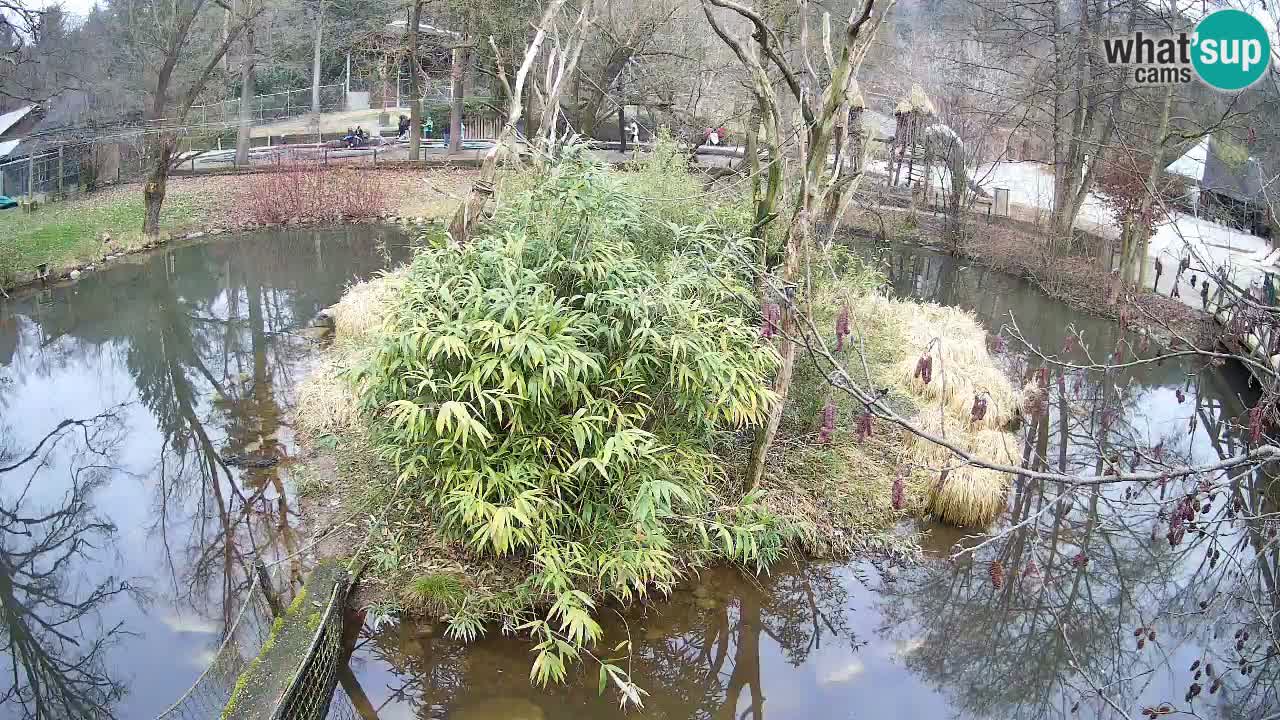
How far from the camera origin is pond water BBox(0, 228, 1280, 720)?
16.6 feet

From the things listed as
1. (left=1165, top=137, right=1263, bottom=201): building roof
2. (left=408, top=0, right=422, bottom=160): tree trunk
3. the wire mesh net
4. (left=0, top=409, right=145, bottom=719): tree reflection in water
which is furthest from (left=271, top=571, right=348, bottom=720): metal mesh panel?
(left=408, top=0, right=422, bottom=160): tree trunk

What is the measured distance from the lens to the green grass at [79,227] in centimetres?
1241

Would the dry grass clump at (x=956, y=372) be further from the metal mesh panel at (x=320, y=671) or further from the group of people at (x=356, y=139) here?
the group of people at (x=356, y=139)

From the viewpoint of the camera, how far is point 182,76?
20.7m

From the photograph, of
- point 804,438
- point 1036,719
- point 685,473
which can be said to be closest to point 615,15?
point 804,438

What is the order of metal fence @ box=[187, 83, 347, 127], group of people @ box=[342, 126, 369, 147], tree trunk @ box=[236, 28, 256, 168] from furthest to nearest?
group of people @ box=[342, 126, 369, 147]
metal fence @ box=[187, 83, 347, 127]
tree trunk @ box=[236, 28, 256, 168]

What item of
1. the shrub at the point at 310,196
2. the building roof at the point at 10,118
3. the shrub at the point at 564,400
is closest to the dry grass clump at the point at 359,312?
the shrub at the point at 564,400

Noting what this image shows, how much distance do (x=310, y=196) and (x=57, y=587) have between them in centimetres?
1150

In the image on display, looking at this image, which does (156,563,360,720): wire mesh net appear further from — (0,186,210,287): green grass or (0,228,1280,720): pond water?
(0,186,210,287): green grass

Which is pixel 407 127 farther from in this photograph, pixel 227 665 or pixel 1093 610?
pixel 1093 610

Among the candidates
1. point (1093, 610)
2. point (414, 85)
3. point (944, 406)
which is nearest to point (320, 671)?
point (1093, 610)

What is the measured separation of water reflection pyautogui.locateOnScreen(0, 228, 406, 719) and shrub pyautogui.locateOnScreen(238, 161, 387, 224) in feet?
11.6

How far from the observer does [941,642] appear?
5688mm

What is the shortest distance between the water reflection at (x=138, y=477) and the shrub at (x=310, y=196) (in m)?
3.52
